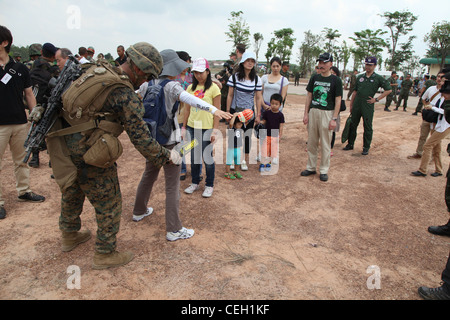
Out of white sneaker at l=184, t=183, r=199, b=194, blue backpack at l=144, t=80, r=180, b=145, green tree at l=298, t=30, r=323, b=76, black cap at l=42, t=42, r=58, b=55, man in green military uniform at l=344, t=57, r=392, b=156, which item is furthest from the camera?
green tree at l=298, t=30, r=323, b=76

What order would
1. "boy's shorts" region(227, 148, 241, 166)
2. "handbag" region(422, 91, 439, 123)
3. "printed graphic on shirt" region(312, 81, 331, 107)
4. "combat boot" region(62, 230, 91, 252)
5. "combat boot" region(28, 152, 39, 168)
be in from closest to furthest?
"combat boot" region(62, 230, 91, 252) < "printed graphic on shirt" region(312, 81, 331, 107) < "boy's shorts" region(227, 148, 241, 166) < "combat boot" region(28, 152, 39, 168) < "handbag" region(422, 91, 439, 123)

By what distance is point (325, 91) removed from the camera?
16.5ft

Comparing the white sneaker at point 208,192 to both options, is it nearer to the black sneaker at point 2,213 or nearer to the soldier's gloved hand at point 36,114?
the soldier's gloved hand at point 36,114

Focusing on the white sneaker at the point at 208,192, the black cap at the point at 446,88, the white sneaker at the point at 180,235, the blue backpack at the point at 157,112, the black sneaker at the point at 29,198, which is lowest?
the white sneaker at the point at 180,235

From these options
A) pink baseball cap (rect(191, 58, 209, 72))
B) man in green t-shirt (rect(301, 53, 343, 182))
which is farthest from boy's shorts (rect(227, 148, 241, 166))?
pink baseball cap (rect(191, 58, 209, 72))

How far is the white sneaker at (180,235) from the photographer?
3.21 m

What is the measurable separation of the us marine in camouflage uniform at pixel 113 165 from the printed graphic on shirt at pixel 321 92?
339cm

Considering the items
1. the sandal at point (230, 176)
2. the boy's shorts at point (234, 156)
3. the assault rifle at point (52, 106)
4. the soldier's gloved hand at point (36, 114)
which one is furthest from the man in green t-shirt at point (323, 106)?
the soldier's gloved hand at point (36, 114)

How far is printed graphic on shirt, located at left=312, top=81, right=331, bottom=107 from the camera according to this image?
16.4 ft

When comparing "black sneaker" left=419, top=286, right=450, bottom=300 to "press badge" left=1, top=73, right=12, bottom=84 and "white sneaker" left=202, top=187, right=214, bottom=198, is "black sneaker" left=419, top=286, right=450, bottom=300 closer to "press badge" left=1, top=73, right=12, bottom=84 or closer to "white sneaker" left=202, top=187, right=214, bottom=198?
"white sneaker" left=202, top=187, right=214, bottom=198

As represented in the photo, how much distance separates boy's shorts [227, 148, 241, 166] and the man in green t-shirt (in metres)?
1.44

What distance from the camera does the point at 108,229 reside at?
104 inches
